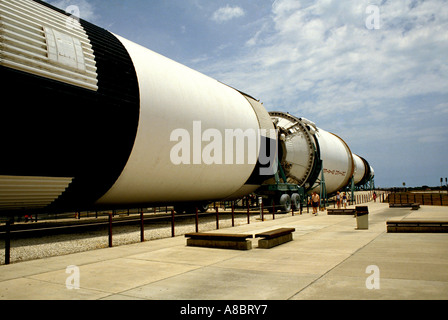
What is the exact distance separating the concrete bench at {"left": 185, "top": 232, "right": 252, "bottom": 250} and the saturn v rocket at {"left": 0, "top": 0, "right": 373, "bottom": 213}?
3.79m

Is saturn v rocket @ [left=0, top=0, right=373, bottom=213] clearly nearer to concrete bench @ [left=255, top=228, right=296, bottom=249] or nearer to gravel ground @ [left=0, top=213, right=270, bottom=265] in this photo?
gravel ground @ [left=0, top=213, right=270, bottom=265]

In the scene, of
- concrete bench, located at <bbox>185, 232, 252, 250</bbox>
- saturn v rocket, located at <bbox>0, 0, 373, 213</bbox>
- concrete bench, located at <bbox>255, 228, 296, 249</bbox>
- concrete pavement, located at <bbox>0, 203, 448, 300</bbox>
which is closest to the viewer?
concrete pavement, located at <bbox>0, 203, 448, 300</bbox>

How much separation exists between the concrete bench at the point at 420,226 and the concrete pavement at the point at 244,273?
1.93 m

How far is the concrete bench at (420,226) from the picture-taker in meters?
11.6

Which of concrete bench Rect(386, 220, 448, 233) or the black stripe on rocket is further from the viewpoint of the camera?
concrete bench Rect(386, 220, 448, 233)

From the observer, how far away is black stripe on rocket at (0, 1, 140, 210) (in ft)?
28.8

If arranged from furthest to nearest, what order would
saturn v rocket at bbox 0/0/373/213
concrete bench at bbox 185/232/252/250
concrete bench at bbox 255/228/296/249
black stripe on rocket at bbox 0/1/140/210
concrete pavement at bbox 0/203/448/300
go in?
concrete bench at bbox 255/228/296/249, concrete bench at bbox 185/232/252/250, saturn v rocket at bbox 0/0/373/213, black stripe on rocket at bbox 0/1/140/210, concrete pavement at bbox 0/203/448/300

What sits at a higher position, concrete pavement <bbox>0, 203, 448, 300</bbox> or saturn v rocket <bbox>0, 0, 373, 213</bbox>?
saturn v rocket <bbox>0, 0, 373, 213</bbox>

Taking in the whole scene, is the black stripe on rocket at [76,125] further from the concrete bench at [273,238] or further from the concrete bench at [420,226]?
the concrete bench at [420,226]

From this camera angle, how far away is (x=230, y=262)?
757 cm

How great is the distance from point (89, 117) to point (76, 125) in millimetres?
476

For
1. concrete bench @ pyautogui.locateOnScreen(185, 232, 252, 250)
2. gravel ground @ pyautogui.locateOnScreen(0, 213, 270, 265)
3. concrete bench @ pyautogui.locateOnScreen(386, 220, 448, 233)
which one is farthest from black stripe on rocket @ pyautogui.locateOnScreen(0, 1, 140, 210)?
concrete bench @ pyautogui.locateOnScreen(386, 220, 448, 233)

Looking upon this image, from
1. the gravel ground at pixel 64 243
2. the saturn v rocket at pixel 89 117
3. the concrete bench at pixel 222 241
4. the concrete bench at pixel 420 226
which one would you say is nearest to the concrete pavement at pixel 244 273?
the concrete bench at pixel 222 241
